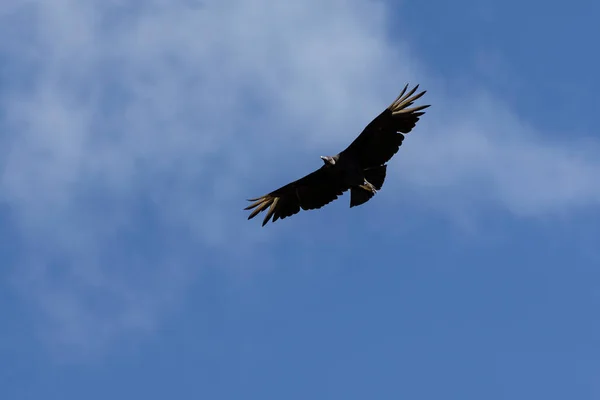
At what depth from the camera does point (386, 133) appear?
24953 mm

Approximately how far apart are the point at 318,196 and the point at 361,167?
1426 millimetres

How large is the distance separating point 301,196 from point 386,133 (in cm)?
247

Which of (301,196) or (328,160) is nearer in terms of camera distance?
(328,160)

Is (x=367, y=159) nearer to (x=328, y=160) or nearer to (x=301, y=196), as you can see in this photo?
A: (x=328, y=160)

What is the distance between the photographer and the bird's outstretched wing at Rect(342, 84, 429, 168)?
2480 centimetres

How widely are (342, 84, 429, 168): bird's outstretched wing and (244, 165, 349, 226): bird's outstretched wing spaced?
0.86 m

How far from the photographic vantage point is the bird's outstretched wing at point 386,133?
81.4 feet

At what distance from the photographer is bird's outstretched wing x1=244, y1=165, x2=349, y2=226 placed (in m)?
26.0

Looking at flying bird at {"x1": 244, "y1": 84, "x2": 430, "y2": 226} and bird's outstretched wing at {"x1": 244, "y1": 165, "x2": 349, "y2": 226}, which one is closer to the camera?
flying bird at {"x1": 244, "y1": 84, "x2": 430, "y2": 226}

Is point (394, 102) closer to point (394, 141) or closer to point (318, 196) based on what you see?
point (394, 141)

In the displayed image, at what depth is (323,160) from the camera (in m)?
25.3

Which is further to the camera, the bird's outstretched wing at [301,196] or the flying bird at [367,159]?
the bird's outstretched wing at [301,196]

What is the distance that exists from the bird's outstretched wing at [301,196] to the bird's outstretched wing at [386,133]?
86 cm

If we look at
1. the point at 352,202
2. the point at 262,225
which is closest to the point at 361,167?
the point at 352,202
